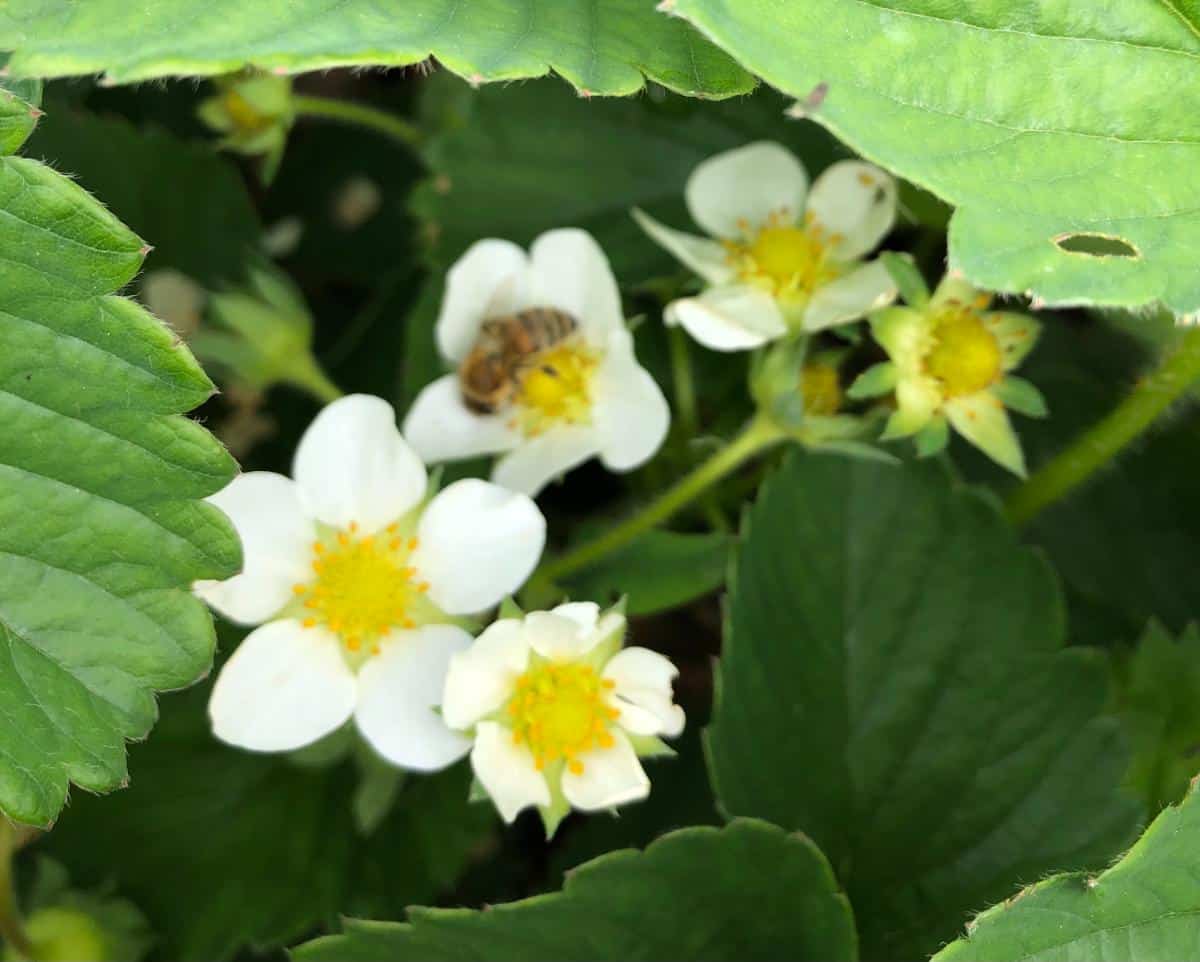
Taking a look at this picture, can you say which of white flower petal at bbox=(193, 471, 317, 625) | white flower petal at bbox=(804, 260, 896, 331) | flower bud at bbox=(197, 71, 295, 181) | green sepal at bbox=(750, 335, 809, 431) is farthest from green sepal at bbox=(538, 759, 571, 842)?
flower bud at bbox=(197, 71, 295, 181)

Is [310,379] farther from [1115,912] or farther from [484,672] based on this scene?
[1115,912]

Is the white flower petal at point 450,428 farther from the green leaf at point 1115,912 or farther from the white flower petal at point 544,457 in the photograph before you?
the green leaf at point 1115,912

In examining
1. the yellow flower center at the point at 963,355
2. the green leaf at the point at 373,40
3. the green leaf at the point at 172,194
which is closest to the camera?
the green leaf at the point at 373,40

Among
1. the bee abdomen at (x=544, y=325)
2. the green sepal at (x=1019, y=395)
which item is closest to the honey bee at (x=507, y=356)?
the bee abdomen at (x=544, y=325)

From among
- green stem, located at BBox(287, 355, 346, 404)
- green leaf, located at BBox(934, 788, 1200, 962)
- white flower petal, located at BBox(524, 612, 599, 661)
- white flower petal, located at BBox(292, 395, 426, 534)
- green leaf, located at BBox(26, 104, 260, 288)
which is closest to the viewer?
green leaf, located at BBox(934, 788, 1200, 962)

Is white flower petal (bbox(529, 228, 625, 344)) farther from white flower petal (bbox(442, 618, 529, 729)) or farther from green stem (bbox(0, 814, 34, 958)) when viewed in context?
green stem (bbox(0, 814, 34, 958))

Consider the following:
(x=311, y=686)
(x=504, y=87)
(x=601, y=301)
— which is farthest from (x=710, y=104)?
(x=311, y=686)

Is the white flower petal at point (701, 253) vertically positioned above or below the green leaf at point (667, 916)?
above
